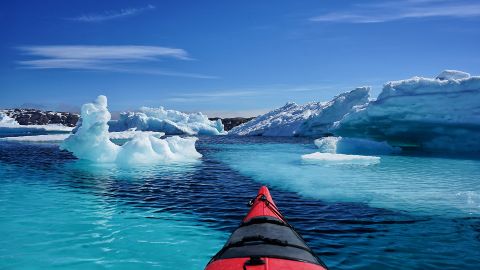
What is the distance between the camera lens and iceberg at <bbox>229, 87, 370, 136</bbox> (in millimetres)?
45062

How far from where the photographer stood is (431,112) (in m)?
24.9

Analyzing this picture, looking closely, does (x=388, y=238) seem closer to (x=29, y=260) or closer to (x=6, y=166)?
(x=29, y=260)

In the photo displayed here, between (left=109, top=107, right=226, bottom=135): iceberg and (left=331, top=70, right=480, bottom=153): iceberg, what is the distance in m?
41.8

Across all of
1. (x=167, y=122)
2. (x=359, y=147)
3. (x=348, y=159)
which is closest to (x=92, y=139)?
(x=348, y=159)

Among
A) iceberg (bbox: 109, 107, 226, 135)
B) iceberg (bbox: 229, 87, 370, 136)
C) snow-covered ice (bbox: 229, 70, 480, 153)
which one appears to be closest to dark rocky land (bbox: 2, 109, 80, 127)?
iceberg (bbox: 109, 107, 226, 135)

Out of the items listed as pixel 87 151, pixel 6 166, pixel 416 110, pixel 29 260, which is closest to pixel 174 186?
pixel 29 260

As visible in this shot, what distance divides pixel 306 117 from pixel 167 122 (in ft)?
77.0

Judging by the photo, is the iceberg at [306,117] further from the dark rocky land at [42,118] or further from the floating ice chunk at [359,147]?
→ the dark rocky land at [42,118]

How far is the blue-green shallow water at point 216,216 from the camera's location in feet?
22.7

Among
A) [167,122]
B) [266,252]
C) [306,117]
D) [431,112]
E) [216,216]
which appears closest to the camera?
[266,252]

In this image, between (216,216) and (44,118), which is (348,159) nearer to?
(216,216)

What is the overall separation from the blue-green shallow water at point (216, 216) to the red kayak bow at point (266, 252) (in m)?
1.74

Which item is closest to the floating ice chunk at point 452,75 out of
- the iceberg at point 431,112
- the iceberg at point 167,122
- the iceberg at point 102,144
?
the iceberg at point 431,112

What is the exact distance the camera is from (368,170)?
60.1 feet
